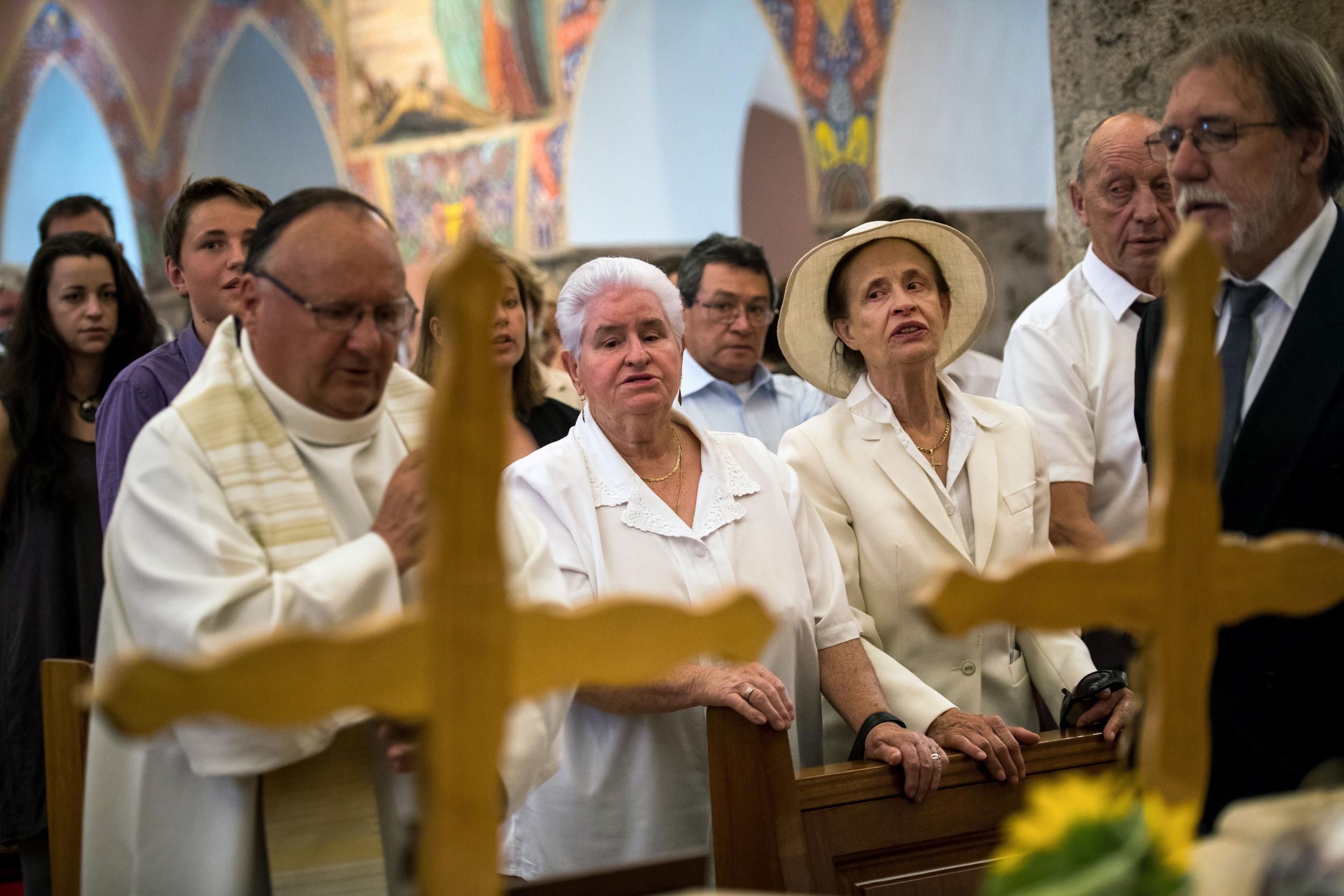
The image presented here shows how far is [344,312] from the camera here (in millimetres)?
1693

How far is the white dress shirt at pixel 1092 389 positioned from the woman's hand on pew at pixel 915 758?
3.86 feet

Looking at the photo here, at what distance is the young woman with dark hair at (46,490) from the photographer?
143 inches

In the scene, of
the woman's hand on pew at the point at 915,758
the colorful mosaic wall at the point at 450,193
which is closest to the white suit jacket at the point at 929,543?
the woman's hand on pew at the point at 915,758

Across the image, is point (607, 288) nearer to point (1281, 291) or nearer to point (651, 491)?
point (651, 491)

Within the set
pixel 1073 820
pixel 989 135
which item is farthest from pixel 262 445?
pixel 989 135

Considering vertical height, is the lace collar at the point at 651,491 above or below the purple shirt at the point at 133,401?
below

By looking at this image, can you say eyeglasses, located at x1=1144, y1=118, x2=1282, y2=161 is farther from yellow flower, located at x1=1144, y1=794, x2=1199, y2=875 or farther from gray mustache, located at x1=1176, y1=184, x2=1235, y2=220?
yellow flower, located at x1=1144, y1=794, x2=1199, y2=875

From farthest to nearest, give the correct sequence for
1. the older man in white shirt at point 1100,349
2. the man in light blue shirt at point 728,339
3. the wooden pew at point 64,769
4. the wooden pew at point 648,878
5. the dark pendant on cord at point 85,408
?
the man in light blue shirt at point 728,339
the dark pendant on cord at point 85,408
the older man in white shirt at point 1100,349
the wooden pew at point 64,769
the wooden pew at point 648,878

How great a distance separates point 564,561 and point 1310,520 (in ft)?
4.99

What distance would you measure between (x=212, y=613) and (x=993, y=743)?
1565 mm

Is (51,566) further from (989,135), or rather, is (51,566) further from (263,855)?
(989,135)

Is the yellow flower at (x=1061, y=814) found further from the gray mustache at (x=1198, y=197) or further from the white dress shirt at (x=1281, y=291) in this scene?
the gray mustache at (x=1198, y=197)

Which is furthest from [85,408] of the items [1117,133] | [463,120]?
[463,120]

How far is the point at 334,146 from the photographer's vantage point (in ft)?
42.7
